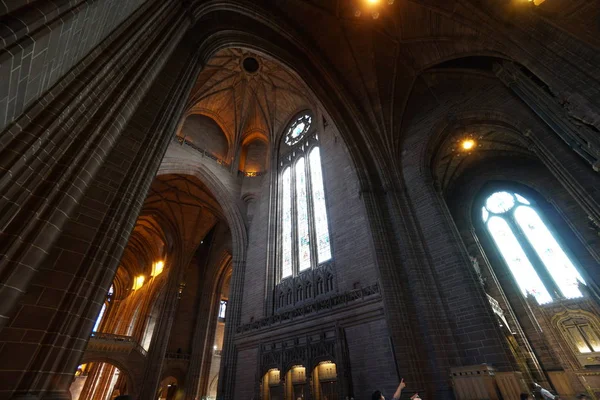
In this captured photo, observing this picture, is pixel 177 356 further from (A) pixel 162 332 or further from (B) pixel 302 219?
(B) pixel 302 219

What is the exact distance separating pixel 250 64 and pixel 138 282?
20.4 meters

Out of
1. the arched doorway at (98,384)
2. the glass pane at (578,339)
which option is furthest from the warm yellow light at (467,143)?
the arched doorway at (98,384)

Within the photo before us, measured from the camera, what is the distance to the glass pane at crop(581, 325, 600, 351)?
36.2ft

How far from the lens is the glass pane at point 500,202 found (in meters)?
12.9

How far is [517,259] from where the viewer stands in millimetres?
12258

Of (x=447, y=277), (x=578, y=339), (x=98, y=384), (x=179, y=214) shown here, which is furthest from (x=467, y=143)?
(x=98, y=384)

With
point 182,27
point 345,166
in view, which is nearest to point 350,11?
point 345,166

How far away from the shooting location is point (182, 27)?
5551mm

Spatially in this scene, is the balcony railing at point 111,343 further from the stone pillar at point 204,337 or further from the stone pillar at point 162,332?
the stone pillar at point 204,337

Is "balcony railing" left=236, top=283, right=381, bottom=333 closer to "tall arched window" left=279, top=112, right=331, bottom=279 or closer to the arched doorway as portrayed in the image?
"tall arched window" left=279, top=112, right=331, bottom=279

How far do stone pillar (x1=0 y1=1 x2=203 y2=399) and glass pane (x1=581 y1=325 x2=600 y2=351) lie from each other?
692 inches

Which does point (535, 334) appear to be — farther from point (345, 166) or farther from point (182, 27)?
point (182, 27)

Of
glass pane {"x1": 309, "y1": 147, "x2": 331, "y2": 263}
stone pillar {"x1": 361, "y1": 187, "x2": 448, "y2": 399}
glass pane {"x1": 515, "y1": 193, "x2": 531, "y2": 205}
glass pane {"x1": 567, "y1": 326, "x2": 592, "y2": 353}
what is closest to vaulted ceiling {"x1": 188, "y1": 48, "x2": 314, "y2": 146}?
glass pane {"x1": 309, "y1": 147, "x2": 331, "y2": 263}

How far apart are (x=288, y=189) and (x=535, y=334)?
12.4m
